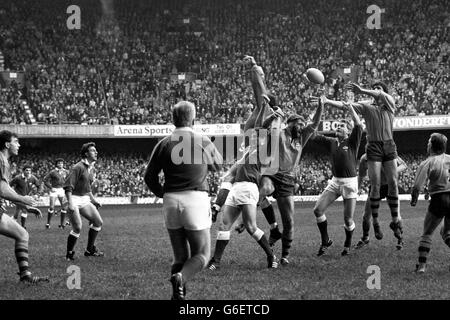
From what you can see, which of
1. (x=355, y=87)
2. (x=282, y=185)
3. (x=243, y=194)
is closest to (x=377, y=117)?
(x=355, y=87)

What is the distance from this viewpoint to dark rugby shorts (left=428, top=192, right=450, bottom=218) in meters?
9.03

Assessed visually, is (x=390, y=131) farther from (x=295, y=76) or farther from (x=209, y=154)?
(x=295, y=76)

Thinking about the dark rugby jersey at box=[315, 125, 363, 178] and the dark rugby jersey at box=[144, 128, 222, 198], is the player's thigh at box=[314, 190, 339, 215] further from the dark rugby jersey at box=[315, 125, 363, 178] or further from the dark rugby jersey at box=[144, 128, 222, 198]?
the dark rugby jersey at box=[144, 128, 222, 198]

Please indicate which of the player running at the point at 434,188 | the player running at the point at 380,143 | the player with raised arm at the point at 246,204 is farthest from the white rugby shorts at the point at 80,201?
the player running at the point at 434,188

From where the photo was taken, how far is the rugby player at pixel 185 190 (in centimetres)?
673

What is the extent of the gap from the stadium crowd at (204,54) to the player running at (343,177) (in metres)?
26.8

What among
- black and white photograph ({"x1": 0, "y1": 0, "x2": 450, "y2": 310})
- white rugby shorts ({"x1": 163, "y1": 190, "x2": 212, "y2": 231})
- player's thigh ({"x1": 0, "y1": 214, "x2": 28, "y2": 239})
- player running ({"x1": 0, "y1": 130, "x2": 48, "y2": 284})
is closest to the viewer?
white rugby shorts ({"x1": 163, "y1": 190, "x2": 212, "y2": 231})

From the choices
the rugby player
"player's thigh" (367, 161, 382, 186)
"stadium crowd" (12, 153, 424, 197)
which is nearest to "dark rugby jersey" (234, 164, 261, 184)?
"player's thigh" (367, 161, 382, 186)

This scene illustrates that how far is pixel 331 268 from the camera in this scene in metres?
9.71

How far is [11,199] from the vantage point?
839 cm

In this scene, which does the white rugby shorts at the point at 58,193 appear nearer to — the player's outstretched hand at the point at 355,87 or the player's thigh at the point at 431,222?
the player's outstretched hand at the point at 355,87

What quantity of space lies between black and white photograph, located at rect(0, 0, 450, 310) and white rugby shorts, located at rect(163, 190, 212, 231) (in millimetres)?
21

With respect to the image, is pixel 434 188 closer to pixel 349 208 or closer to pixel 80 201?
pixel 349 208

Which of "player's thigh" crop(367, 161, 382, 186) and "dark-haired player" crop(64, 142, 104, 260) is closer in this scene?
"player's thigh" crop(367, 161, 382, 186)
